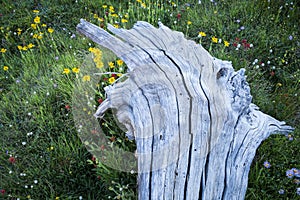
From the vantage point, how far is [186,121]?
91.6 inches

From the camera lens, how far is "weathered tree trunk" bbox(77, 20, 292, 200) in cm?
223

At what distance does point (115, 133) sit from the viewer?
117 inches

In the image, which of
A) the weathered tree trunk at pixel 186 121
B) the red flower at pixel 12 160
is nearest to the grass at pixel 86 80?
the red flower at pixel 12 160

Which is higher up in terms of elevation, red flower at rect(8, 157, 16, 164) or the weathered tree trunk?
the weathered tree trunk

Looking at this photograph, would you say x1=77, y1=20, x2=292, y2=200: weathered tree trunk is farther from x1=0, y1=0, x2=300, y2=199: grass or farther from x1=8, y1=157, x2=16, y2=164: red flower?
x1=8, y1=157, x2=16, y2=164: red flower

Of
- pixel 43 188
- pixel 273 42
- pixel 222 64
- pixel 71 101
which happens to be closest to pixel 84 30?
pixel 71 101

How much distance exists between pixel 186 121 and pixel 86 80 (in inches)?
56.2

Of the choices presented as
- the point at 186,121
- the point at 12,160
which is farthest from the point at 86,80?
the point at 186,121

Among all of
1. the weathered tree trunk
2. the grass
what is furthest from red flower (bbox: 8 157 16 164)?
the weathered tree trunk

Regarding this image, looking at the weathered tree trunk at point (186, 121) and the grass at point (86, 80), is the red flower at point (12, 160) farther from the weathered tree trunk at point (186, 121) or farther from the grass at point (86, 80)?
the weathered tree trunk at point (186, 121)

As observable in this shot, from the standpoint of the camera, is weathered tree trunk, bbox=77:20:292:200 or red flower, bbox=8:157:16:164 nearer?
weathered tree trunk, bbox=77:20:292:200

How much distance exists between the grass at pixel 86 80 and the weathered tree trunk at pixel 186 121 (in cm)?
42

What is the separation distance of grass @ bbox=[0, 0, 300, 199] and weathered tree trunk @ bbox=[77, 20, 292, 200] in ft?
1.38

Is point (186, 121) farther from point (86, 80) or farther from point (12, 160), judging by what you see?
point (12, 160)
